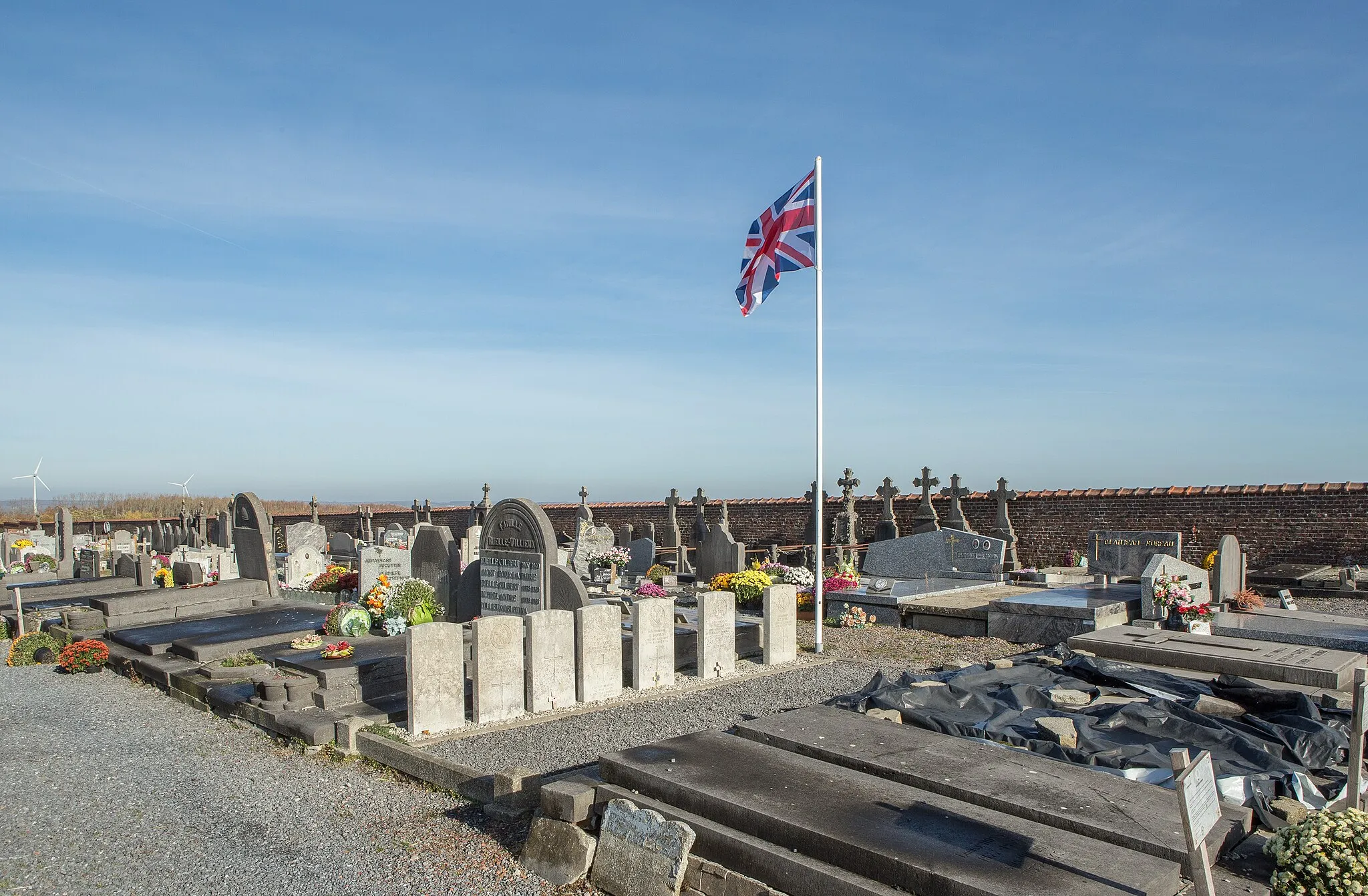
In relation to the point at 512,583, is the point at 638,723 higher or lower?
lower

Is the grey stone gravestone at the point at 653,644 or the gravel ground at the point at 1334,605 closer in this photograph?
the grey stone gravestone at the point at 653,644

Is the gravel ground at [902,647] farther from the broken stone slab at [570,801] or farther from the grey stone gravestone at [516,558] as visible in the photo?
the broken stone slab at [570,801]

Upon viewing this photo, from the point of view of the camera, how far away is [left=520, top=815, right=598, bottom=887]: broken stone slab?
482 centimetres

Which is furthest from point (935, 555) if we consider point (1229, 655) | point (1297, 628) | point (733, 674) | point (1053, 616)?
point (1229, 655)

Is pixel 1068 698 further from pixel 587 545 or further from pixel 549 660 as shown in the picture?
pixel 587 545

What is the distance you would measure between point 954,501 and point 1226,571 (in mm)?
8419

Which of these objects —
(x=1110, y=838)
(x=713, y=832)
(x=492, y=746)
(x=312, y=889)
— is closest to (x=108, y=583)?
(x=492, y=746)

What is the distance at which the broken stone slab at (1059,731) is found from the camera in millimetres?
6062

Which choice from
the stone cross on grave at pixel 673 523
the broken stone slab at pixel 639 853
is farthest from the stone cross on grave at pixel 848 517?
the broken stone slab at pixel 639 853

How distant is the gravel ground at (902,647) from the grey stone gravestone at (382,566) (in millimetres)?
6135


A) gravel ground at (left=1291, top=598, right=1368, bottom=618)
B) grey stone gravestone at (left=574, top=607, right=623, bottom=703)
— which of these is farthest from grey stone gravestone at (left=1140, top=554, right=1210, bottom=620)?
grey stone gravestone at (left=574, top=607, right=623, bottom=703)

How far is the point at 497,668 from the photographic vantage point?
7.88m

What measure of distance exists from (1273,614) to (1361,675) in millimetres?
9279

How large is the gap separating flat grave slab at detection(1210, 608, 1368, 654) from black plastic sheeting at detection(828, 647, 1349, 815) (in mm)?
3324
